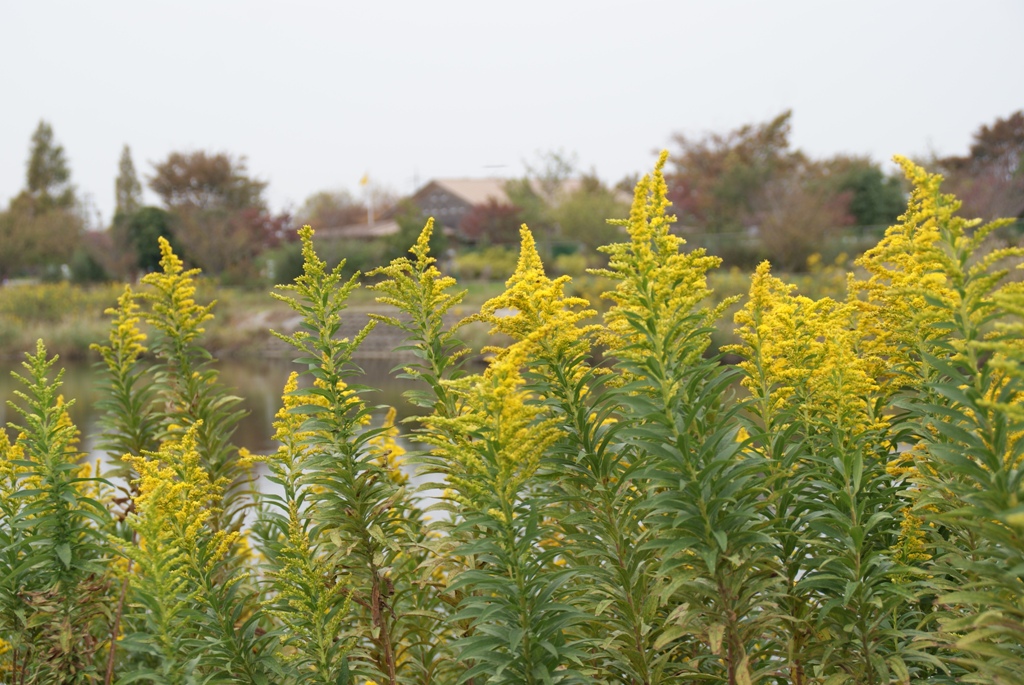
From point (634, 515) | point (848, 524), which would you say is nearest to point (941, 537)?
point (848, 524)

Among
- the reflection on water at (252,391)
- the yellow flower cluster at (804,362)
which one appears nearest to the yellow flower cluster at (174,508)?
the yellow flower cluster at (804,362)

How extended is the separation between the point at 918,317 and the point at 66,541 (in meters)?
3.05

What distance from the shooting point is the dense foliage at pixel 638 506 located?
7.22ft

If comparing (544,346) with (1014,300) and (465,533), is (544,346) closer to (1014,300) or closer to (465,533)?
(465,533)

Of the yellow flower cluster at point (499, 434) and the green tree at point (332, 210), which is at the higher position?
the green tree at point (332, 210)

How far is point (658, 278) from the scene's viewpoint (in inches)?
90.4

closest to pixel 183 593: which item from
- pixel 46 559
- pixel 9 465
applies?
pixel 46 559

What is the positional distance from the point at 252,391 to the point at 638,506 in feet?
Answer: 50.8

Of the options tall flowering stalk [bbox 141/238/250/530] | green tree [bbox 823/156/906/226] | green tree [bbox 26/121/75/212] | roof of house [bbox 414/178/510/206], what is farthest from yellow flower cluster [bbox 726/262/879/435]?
green tree [bbox 26/121/75/212]

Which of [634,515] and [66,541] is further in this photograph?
[66,541]

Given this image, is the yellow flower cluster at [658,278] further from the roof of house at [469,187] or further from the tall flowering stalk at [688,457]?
the roof of house at [469,187]

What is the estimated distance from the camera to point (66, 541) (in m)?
3.04

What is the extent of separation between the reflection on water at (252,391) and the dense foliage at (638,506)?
4.49 metres

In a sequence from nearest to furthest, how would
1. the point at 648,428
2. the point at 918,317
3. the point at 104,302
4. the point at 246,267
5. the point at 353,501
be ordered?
1. the point at 648,428
2. the point at 918,317
3. the point at 353,501
4. the point at 104,302
5. the point at 246,267
